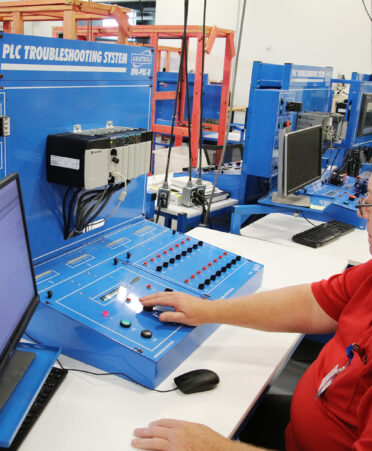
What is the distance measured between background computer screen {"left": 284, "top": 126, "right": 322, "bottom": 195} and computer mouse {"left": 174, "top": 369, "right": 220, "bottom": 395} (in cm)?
142

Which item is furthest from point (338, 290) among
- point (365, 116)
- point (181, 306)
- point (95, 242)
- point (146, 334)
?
point (365, 116)

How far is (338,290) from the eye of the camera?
4.26 ft

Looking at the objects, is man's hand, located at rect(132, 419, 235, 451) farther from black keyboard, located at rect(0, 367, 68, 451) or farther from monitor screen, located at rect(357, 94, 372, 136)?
monitor screen, located at rect(357, 94, 372, 136)

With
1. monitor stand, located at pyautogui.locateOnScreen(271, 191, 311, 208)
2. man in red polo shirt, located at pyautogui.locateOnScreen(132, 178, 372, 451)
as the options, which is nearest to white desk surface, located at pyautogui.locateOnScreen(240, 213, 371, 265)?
monitor stand, located at pyautogui.locateOnScreen(271, 191, 311, 208)

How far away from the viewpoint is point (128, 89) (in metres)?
1.62

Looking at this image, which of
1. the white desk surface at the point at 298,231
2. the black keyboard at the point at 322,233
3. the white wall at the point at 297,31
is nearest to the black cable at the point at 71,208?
the white desk surface at the point at 298,231

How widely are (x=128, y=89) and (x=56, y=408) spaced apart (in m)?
1.11

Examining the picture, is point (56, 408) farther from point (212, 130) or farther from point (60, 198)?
point (212, 130)

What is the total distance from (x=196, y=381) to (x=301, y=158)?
1.72 meters

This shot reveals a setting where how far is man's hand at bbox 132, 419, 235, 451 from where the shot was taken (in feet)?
2.95

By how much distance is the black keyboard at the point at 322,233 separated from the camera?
2.26m

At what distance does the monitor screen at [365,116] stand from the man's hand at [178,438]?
10.8 ft

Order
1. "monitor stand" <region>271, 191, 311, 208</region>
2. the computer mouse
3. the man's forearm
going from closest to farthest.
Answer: the computer mouse < the man's forearm < "monitor stand" <region>271, 191, 311, 208</region>

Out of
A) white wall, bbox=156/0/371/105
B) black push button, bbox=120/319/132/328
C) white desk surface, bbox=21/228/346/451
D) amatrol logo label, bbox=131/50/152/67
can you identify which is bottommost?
white desk surface, bbox=21/228/346/451
